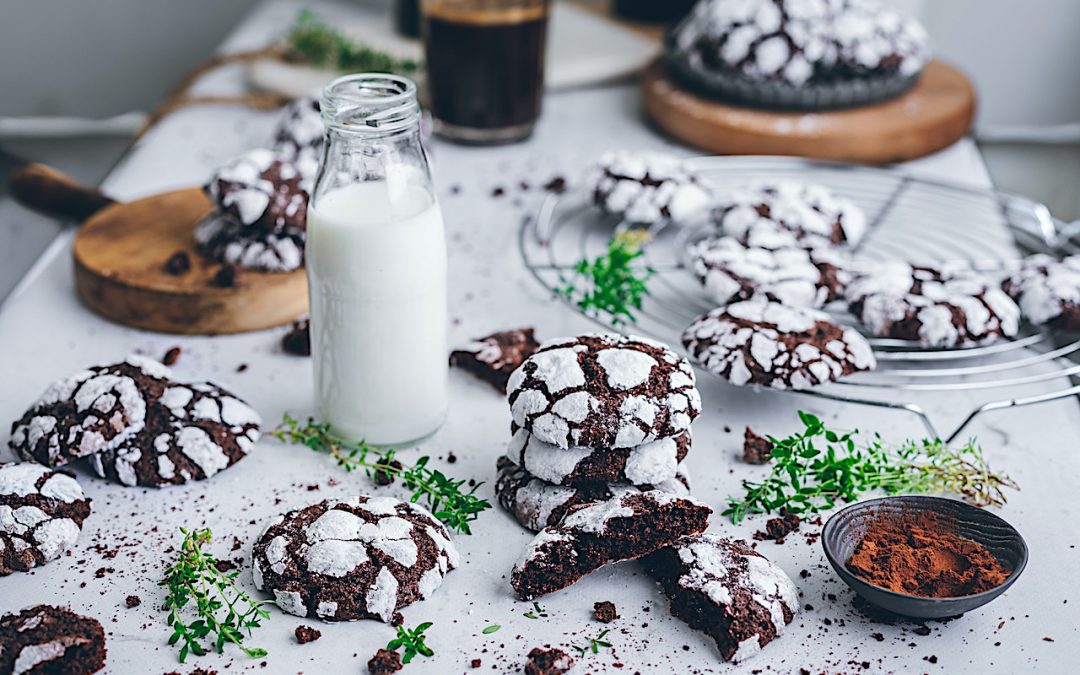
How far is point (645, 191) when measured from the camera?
178 cm

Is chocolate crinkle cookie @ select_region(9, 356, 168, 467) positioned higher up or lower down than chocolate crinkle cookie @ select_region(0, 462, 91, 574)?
higher up

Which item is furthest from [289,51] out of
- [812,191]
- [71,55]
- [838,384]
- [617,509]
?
[617,509]

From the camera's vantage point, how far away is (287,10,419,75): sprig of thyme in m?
2.31

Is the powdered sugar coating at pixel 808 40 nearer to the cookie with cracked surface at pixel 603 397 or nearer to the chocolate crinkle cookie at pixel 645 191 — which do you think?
the chocolate crinkle cookie at pixel 645 191

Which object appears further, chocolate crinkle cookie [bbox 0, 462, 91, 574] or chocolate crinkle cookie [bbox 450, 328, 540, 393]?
chocolate crinkle cookie [bbox 450, 328, 540, 393]

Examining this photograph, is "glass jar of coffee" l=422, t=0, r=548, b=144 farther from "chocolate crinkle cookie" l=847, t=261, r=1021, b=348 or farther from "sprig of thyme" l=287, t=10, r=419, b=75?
"chocolate crinkle cookie" l=847, t=261, r=1021, b=348

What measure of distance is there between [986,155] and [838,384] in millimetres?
1381

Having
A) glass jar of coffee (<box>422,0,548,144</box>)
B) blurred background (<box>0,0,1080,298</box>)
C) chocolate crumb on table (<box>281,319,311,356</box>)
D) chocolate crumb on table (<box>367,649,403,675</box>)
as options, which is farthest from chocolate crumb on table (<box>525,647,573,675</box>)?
blurred background (<box>0,0,1080,298</box>)

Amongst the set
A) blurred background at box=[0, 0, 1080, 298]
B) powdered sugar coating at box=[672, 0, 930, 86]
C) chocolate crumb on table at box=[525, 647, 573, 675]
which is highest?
powdered sugar coating at box=[672, 0, 930, 86]

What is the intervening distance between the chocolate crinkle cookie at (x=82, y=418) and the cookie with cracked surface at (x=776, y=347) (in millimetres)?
665

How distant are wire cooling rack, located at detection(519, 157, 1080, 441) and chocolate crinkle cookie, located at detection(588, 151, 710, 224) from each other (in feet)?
0.16

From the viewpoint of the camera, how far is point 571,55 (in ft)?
8.38

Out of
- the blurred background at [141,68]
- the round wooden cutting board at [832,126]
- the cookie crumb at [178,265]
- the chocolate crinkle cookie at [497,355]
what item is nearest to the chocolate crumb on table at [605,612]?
the chocolate crinkle cookie at [497,355]

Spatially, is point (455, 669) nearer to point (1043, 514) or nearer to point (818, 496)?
point (818, 496)
